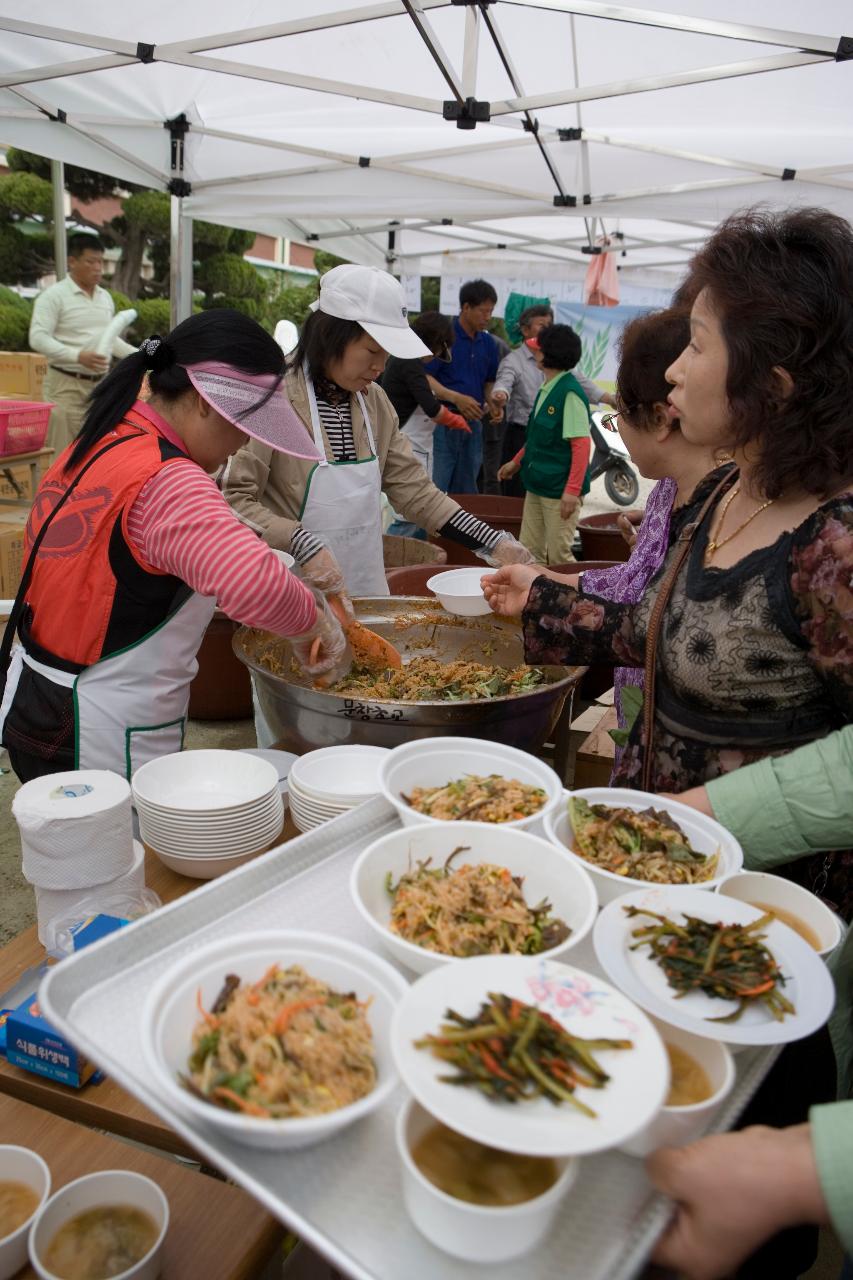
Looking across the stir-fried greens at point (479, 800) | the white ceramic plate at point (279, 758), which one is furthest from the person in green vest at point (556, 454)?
the stir-fried greens at point (479, 800)

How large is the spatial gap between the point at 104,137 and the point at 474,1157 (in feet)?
19.9

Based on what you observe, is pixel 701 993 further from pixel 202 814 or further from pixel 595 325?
pixel 595 325

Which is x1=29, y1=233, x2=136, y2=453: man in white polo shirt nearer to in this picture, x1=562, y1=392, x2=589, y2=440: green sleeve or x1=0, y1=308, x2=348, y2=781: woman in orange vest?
x1=562, y1=392, x2=589, y2=440: green sleeve

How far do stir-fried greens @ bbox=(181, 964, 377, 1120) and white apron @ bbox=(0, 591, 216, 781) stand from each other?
1.20 meters

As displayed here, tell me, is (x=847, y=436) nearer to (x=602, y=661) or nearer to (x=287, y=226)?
(x=602, y=661)

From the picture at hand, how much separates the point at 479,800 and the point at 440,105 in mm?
4624

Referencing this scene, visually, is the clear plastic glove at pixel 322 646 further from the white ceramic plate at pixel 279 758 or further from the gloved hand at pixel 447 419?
the gloved hand at pixel 447 419

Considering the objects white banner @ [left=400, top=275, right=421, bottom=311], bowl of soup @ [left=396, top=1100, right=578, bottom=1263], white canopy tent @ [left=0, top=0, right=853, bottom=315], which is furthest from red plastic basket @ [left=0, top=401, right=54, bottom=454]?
white banner @ [left=400, top=275, right=421, bottom=311]

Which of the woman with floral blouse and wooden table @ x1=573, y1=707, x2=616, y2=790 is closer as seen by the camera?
the woman with floral blouse

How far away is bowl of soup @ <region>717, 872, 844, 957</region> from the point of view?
124 centimetres

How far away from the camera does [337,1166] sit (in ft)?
2.87

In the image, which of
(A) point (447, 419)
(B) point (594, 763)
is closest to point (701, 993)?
(B) point (594, 763)

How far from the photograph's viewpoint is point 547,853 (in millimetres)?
1271

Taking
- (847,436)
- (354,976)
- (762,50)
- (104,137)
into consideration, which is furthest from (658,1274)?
(104,137)
